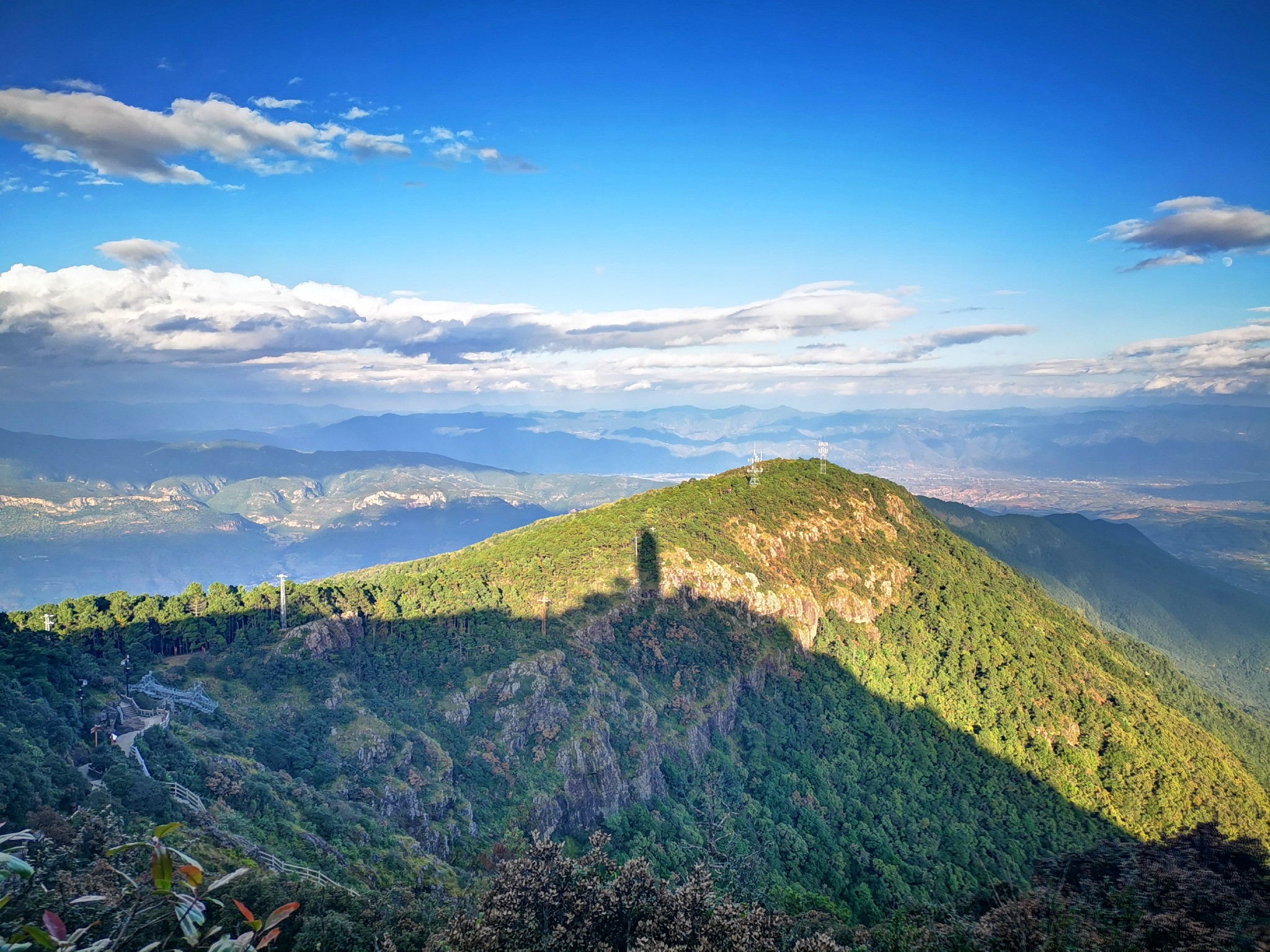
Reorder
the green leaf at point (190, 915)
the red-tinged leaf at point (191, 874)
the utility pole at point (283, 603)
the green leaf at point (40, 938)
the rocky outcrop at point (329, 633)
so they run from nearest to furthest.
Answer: the green leaf at point (40, 938), the red-tinged leaf at point (191, 874), the green leaf at point (190, 915), the rocky outcrop at point (329, 633), the utility pole at point (283, 603)

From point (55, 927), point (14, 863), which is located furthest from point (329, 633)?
point (14, 863)

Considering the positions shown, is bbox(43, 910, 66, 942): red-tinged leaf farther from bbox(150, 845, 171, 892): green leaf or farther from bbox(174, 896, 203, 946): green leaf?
bbox(174, 896, 203, 946): green leaf

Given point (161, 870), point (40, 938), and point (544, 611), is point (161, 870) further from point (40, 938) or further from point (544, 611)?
point (544, 611)

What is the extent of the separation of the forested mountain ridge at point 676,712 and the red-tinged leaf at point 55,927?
43.1 metres

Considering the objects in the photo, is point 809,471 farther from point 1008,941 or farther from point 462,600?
point 1008,941

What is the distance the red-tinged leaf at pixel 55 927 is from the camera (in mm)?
10169

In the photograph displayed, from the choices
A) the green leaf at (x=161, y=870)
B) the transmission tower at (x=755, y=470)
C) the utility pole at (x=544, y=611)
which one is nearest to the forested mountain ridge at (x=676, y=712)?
the utility pole at (x=544, y=611)

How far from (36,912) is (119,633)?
66.0 metres

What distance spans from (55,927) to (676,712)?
9840 cm

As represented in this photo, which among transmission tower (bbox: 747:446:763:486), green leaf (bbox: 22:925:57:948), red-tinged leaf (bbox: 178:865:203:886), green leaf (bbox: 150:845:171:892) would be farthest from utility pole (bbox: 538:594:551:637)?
green leaf (bbox: 22:925:57:948)

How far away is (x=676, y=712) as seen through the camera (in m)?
104

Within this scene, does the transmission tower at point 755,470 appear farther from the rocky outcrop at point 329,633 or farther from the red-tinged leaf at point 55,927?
the red-tinged leaf at point 55,927

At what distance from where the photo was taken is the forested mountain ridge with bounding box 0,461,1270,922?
227 feet

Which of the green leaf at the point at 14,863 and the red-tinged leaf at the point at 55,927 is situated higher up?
the green leaf at the point at 14,863
